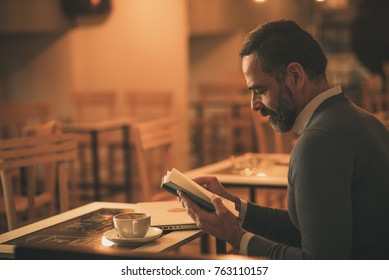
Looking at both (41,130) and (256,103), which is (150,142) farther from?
(256,103)

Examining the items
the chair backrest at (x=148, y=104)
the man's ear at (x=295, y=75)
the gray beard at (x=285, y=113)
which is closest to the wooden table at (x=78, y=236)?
the gray beard at (x=285, y=113)

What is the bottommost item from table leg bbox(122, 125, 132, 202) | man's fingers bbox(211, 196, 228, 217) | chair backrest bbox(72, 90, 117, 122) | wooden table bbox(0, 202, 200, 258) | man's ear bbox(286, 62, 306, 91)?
table leg bbox(122, 125, 132, 202)

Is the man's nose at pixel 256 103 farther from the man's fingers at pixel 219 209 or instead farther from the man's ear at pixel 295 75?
the man's fingers at pixel 219 209

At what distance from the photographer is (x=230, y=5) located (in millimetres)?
9250

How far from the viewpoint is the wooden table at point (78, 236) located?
1767mm

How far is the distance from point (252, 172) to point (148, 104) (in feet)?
12.1

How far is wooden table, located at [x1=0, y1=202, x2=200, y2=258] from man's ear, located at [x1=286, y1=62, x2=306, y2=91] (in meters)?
0.53

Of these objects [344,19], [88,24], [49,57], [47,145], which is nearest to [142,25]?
[88,24]

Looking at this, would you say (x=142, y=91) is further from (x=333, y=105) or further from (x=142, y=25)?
(x=333, y=105)

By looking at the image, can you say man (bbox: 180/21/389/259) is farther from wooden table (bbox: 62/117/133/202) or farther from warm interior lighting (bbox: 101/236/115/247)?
wooden table (bbox: 62/117/133/202)

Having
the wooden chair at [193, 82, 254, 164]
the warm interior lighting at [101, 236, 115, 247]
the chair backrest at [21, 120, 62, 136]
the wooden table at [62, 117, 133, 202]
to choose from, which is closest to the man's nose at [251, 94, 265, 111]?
the warm interior lighting at [101, 236, 115, 247]

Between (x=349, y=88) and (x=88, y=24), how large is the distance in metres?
6.65

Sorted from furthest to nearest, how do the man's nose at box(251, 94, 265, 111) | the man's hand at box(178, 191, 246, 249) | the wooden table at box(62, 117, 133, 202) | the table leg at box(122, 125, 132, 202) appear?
1. the table leg at box(122, 125, 132, 202)
2. the wooden table at box(62, 117, 133, 202)
3. the man's nose at box(251, 94, 265, 111)
4. the man's hand at box(178, 191, 246, 249)

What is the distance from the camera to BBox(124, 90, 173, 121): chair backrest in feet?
20.4
